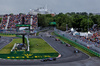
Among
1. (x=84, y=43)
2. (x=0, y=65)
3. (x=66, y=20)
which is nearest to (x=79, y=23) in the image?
(x=66, y=20)

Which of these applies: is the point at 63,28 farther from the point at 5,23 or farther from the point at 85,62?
the point at 85,62

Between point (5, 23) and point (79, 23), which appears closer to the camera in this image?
point (79, 23)

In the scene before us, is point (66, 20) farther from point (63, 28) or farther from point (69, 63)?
point (69, 63)

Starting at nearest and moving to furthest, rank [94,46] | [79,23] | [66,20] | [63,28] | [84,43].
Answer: [94,46] < [84,43] < [79,23] < [63,28] < [66,20]

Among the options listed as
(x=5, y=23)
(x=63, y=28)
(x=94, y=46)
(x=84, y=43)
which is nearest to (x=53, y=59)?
(x=94, y=46)

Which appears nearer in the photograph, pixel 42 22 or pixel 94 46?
pixel 94 46

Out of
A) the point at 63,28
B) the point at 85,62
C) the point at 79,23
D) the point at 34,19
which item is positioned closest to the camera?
the point at 85,62

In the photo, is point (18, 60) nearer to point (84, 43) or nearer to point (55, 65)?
point (55, 65)

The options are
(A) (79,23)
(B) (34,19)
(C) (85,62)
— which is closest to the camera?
(C) (85,62)

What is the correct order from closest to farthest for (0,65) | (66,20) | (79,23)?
1. (0,65)
2. (79,23)
3. (66,20)
